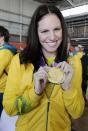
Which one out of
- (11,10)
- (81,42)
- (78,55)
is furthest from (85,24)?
(78,55)

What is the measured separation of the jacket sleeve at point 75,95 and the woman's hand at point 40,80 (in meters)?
0.12

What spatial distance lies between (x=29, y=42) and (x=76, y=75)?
0.33 meters

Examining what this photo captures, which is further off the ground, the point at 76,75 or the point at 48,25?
the point at 48,25

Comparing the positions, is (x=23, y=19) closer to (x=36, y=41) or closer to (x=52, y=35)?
(x=36, y=41)

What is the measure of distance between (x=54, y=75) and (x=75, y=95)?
0.50 feet

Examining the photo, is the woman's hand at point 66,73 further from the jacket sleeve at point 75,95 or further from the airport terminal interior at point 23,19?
the airport terminal interior at point 23,19

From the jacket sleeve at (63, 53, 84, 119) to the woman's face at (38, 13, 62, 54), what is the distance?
0.48 ft

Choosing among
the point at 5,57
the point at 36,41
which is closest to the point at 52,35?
the point at 36,41

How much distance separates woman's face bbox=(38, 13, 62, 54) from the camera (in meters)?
1.33

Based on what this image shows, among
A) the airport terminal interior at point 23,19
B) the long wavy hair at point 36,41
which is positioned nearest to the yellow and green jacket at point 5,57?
the long wavy hair at point 36,41

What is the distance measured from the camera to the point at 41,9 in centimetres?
142

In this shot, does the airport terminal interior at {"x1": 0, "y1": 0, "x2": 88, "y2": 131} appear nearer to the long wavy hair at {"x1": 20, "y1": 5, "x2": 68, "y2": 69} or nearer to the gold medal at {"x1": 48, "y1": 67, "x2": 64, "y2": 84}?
the long wavy hair at {"x1": 20, "y1": 5, "x2": 68, "y2": 69}

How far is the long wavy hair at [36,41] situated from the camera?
4.61ft

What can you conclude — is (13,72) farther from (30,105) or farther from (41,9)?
(41,9)
